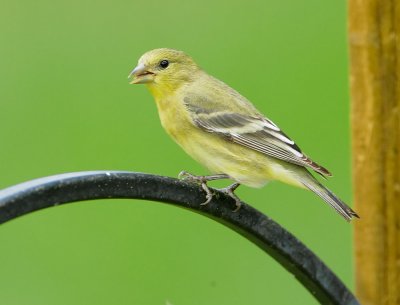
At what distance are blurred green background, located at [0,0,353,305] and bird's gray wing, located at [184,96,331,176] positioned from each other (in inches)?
48.0

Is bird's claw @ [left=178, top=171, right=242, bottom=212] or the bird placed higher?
the bird

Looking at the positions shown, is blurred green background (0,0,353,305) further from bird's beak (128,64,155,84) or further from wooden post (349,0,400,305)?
wooden post (349,0,400,305)

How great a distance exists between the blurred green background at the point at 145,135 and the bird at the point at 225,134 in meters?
1.17

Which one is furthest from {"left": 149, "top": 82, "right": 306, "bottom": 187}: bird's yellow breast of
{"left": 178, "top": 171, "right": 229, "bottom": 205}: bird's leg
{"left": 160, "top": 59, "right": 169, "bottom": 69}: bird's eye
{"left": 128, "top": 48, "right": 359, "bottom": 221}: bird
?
{"left": 160, "top": 59, "right": 169, "bottom": 69}: bird's eye

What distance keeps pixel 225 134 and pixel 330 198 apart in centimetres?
70

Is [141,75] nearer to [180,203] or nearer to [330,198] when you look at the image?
[330,198]

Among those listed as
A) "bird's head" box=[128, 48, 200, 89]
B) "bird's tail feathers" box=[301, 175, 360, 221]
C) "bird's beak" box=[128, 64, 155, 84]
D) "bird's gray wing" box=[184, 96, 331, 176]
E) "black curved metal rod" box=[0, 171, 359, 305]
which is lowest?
"black curved metal rod" box=[0, 171, 359, 305]

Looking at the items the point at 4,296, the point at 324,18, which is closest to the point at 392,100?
the point at 4,296

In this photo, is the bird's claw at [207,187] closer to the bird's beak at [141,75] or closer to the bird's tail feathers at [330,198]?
the bird's tail feathers at [330,198]

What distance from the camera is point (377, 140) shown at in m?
4.24

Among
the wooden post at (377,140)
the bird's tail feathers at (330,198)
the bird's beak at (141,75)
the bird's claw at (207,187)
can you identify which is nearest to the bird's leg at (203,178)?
the bird's claw at (207,187)

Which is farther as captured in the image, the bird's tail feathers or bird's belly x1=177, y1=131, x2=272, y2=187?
bird's belly x1=177, y1=131, x2=272, y2=187

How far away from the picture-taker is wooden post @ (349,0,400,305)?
4.20m

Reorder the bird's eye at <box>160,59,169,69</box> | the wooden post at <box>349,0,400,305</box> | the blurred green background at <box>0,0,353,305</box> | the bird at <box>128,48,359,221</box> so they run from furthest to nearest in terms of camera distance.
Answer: the blurred green background at <box>0,0,353,305</box> < the bird's eye at <box>160,59,169,69</box> < the bird at <box>128,48,359,221</box> < the wooden post at <box>349,0,400,305</box>
